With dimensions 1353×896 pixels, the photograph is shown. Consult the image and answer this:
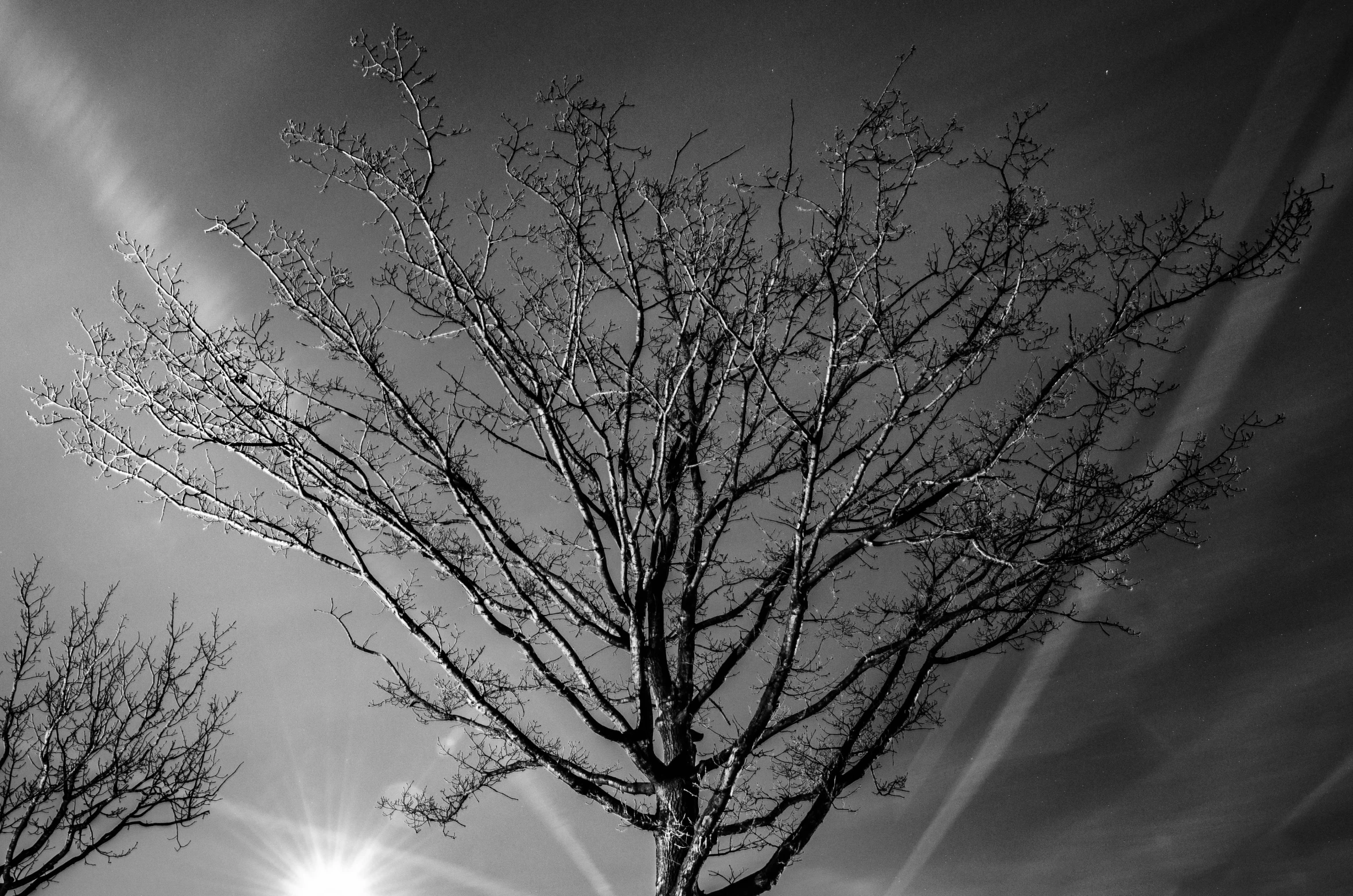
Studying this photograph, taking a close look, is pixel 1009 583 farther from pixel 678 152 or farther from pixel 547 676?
pixel 678 152

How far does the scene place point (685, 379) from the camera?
6.92m

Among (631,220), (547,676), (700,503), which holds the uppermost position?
(631,220)

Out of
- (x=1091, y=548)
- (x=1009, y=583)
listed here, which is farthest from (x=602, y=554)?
(x=1091, y=548)

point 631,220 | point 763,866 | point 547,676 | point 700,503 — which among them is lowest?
point 763,866

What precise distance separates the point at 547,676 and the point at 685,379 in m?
2.98

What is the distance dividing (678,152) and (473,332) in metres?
1.77

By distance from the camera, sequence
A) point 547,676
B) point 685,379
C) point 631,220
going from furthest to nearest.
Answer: point 685,379
point 631,220
point 547,676

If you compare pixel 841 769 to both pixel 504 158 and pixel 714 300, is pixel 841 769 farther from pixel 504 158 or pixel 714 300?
pixel 504 158

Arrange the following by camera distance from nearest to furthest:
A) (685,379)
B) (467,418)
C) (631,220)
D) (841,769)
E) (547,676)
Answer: (547,676), (841,769), (631,220), (467,418), (685,379)

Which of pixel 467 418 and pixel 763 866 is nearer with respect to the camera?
pixel 763 866

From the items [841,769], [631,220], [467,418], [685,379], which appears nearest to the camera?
[841,769]

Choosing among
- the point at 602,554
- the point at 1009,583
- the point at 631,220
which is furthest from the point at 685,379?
the point at 1009,583

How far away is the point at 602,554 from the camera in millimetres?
5547

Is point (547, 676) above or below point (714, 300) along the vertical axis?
below
